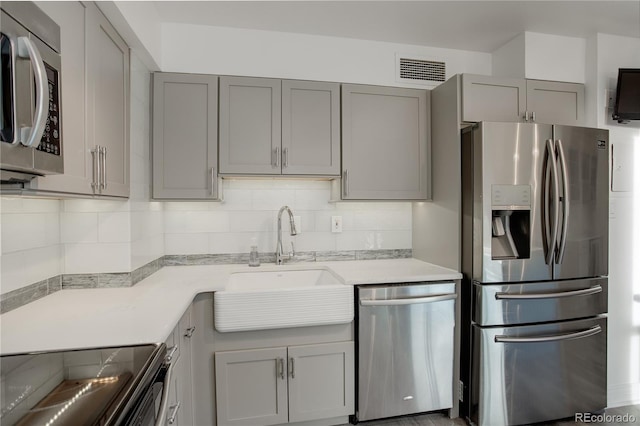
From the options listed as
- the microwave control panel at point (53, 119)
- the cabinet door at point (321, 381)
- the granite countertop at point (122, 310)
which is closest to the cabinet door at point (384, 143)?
the granite countertop at point (122, 310)

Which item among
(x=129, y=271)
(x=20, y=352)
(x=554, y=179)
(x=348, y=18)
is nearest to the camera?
(x=20, y=352)

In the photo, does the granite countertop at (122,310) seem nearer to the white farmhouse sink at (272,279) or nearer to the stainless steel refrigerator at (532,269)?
the white farmhouse sink at (272,279)

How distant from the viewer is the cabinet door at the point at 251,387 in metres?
1.75

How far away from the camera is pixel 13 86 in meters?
0.75

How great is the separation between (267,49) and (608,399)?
338cm

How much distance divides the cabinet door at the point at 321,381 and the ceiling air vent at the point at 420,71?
196 centimetres

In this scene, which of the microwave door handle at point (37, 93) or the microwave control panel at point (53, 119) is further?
the microwave control panel at point (53, 119)

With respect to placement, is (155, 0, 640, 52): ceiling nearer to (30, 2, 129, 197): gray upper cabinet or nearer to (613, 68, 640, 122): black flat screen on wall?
(613, 68, 640, 122): black flat screen on wall

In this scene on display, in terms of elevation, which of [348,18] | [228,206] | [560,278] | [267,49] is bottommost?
[560,278]

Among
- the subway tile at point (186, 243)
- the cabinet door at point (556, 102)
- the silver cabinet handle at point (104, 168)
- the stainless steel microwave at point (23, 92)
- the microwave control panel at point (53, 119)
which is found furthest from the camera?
the subway tile at point (186, 243)

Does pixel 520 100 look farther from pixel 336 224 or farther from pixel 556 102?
pixel 336 224

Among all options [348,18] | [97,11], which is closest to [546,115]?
[348,18]

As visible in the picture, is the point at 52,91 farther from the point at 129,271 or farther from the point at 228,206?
the point at 228,206
